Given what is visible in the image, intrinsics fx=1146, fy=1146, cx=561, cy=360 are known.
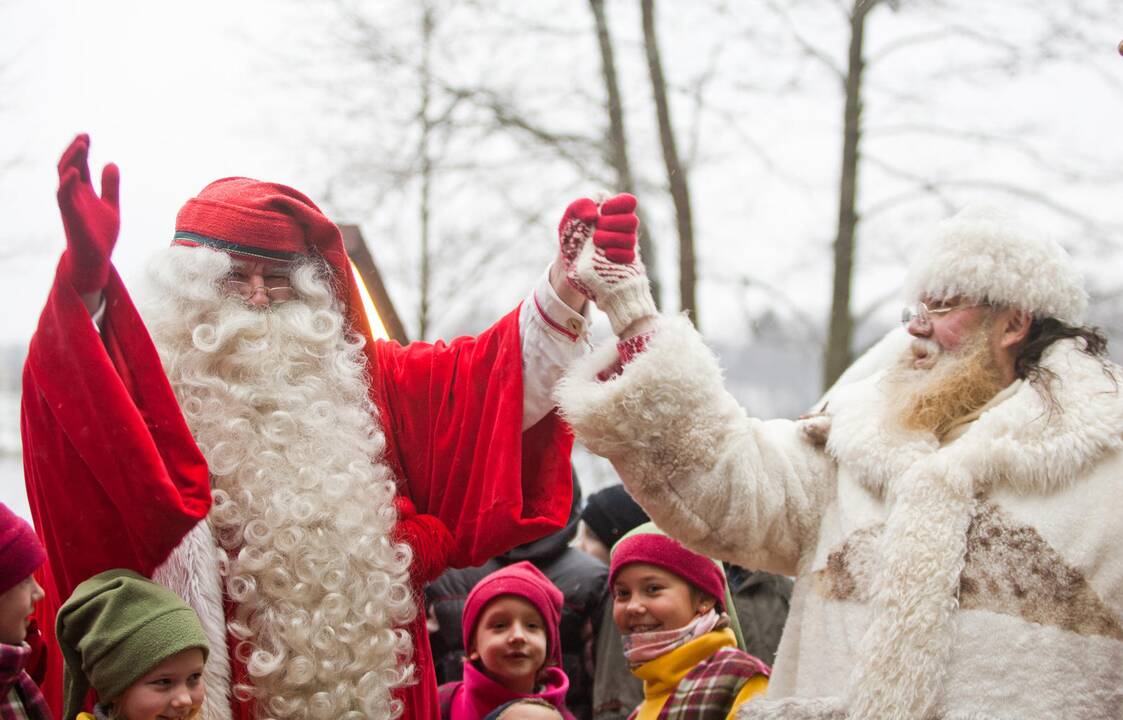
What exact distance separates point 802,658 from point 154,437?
1529mm

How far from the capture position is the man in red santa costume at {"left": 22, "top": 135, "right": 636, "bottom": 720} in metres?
2.30

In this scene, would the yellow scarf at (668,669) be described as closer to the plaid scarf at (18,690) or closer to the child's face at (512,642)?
the child's face at (512,642)

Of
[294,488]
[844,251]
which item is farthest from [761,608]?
[844,251]

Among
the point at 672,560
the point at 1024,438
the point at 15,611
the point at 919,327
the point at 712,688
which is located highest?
the point at 919,327

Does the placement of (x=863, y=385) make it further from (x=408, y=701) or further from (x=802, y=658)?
(x=408, y=701)

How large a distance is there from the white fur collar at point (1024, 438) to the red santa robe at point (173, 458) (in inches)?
29.0

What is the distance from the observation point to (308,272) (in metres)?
2.87

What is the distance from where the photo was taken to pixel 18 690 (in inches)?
90.8

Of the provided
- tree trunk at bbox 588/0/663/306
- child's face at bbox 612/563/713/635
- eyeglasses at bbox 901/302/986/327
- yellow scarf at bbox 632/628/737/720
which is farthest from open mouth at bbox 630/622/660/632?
tree trunk at bbox 588/0/663/306

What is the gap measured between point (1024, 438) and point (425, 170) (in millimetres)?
8046

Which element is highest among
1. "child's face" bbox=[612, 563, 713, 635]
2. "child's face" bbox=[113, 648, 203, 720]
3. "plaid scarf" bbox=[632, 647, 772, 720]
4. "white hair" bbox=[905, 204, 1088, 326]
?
"white hair" bbox=[905, 204, 1088, 326]

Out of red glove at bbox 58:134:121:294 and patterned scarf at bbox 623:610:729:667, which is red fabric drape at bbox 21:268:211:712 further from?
patterned scarf at bbox 623:610:729:667

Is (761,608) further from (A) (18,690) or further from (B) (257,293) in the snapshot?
(A) (18,690)

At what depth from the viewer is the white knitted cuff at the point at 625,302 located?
257 centimetres
